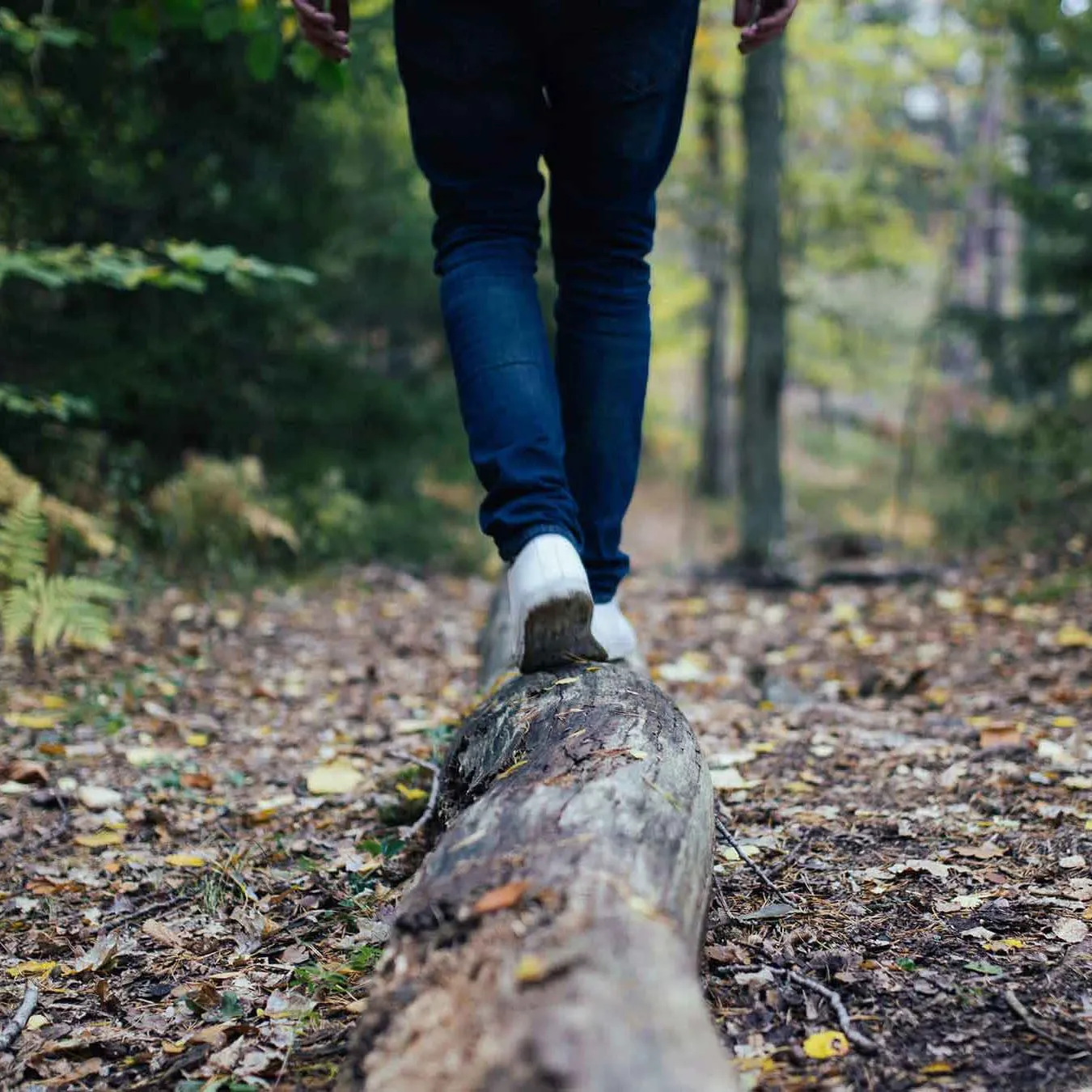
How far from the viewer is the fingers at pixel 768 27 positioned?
6.60 feet

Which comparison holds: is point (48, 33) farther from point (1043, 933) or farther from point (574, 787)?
point (1043, 933)

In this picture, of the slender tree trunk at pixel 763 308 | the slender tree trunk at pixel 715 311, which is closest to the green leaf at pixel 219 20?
the slender tree trunk at pixel 763 308

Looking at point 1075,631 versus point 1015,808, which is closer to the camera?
point 1015,808

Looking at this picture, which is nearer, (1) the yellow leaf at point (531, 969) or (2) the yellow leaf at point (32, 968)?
(1) the yellow leaf at point (531, 969)

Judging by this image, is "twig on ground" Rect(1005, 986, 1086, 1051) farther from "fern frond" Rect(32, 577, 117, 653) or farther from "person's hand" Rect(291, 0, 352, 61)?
"fern frond" Rect(32, 577, 117, 653)

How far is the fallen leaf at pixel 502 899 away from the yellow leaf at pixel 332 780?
1.30 m

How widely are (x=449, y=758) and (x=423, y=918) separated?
2.53ft

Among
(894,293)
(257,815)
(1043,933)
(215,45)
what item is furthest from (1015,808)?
(894,293)

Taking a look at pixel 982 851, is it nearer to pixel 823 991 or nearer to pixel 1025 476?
pixel 823 991

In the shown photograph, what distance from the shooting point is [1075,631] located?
3609 millimetres

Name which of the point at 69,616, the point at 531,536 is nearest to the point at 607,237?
the point at 531,536

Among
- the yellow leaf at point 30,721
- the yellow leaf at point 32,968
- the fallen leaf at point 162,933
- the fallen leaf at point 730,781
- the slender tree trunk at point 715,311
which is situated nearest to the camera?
the yellow leaf at point 32,968

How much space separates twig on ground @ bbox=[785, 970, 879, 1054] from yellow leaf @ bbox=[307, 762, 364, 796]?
124cm

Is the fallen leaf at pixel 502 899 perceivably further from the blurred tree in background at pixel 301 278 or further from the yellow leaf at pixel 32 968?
the blurred tree in background at pixel 301 278
